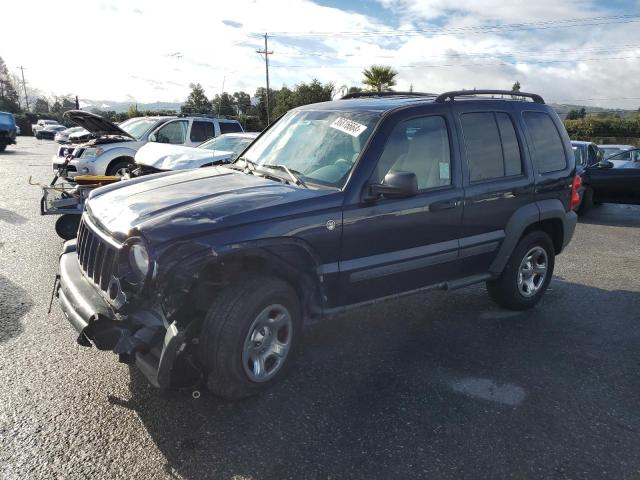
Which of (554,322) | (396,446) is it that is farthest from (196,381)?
(554,322)

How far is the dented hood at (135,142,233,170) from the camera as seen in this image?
729cm

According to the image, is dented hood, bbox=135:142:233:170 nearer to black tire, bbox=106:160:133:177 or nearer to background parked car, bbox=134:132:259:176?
background parked car, bbox=134:132:259:176

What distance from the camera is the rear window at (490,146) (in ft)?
14.2

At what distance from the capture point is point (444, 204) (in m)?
4.06

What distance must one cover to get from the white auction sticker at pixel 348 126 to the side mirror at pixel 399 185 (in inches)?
20.2

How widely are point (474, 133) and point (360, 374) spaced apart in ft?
7.48

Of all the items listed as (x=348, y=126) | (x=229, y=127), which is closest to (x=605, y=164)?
(x=229, y=127)

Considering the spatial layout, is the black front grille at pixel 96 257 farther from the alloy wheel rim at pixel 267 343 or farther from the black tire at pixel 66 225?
the black tire at pixel 66 225

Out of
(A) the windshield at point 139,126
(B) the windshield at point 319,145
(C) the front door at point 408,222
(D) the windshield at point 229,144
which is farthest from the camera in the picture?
(A) the windshield at point 139,126

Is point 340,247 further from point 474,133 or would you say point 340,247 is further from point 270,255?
point 474,133

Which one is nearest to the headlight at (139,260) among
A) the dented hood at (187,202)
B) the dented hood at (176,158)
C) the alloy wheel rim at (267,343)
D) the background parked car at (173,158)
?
the dented hood at (187,202)

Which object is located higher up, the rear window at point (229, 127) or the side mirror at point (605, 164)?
the rear window at point (229, 127)

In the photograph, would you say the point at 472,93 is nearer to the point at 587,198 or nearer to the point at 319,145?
the point at 319,145

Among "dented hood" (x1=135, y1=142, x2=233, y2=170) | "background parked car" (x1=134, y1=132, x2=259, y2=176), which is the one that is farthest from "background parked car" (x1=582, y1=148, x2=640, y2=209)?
"dented hood" (x1=135, y1=142, x2=233, y2=170)
